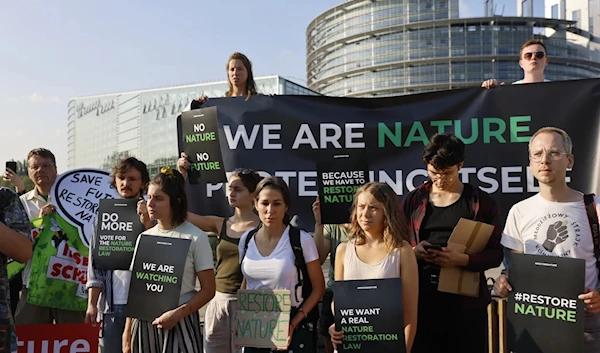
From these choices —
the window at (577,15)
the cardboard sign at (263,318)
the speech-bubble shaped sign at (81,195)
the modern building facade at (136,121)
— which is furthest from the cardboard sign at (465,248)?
the window at (577,15)

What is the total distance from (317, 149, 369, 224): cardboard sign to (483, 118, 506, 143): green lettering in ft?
5.20

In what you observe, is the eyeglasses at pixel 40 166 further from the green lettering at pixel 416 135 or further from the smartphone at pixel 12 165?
the green lettering at pixel 416 135

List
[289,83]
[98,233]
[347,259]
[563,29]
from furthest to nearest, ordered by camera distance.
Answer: [563,29], [289,83], [98,233], [347,259]

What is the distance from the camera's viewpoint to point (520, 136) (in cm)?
513

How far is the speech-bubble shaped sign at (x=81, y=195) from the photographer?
4.77m

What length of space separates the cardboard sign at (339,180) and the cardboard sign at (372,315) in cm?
100

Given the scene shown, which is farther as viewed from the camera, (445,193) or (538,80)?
(538,80)

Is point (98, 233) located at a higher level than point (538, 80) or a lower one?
lower

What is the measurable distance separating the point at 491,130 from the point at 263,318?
2824 mm

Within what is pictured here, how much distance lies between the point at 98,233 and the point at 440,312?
7.43 ft

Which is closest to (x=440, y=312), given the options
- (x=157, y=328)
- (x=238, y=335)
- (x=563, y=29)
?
(x=238, y=335)

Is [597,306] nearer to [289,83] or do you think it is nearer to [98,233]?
[98,233]

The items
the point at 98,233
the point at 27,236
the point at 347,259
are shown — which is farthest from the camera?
the point at 98,233

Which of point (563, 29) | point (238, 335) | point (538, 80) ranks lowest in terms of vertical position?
point (238, 335)
